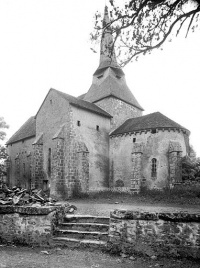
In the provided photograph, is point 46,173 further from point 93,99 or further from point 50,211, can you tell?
point 50,211

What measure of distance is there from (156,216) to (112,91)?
23091mm

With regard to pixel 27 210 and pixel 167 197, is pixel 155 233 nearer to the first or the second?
pixel 27 210

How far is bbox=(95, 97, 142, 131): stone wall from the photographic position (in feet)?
87.6

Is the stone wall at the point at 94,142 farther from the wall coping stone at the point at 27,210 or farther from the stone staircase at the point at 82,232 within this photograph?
the wall coping stone at the point at 27,210

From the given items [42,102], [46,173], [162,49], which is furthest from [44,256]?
[42,102]

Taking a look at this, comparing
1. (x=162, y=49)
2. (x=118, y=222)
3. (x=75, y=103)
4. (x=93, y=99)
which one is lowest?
(x=118, y=222)

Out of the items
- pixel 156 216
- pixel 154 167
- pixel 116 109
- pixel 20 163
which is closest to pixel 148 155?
pixel 154 167

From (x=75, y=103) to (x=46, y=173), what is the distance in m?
8.09

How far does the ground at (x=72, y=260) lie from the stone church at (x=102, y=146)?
15.1 meters

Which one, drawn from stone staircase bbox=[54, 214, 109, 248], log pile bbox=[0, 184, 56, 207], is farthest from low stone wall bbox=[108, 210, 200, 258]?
log pile bbox=[0, 184, 56, 207]

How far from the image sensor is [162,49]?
8148 mm

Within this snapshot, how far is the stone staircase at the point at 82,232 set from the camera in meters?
6.36

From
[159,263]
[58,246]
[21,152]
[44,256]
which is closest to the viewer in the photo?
[159,263]

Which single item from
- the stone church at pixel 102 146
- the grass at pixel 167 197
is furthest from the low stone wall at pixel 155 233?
the stone church at pixel 102 146
